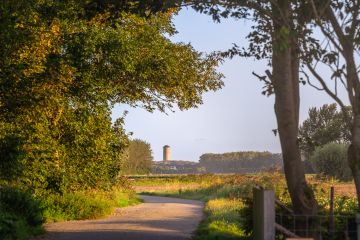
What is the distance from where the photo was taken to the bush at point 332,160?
5797 cm

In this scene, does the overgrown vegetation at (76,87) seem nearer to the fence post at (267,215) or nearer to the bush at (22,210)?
the bush at (22,210)

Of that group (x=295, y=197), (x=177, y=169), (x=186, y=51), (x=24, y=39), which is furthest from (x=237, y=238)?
(x=177, y=169)

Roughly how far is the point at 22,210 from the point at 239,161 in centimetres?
11760

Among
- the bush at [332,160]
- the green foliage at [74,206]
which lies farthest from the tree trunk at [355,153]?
the bush at [332,160]

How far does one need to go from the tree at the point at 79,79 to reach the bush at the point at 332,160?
36108mm

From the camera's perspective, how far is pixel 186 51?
23156 millimetres

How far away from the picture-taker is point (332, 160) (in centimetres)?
5891

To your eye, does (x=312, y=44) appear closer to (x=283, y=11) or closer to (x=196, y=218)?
(x=283, y=11)

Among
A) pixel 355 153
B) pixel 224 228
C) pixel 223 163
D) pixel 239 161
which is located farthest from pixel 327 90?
pixel 223 163

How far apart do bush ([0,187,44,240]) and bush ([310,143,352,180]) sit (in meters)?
42.4

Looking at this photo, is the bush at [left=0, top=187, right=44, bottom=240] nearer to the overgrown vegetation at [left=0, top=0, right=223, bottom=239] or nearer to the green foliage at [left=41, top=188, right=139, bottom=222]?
the overgrown vegetation at [left=0, top=0, right=223, bottom=239]

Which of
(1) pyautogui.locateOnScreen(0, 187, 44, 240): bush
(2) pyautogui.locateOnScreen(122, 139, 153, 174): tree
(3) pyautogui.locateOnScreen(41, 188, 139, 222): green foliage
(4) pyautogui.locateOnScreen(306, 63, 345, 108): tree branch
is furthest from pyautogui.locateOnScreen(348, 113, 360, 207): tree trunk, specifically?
(2) pyautogui.locateOnScreen(122, 139, 153, 174): tree

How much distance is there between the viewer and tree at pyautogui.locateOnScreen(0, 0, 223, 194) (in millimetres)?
15955

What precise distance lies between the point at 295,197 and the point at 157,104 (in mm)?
12235
